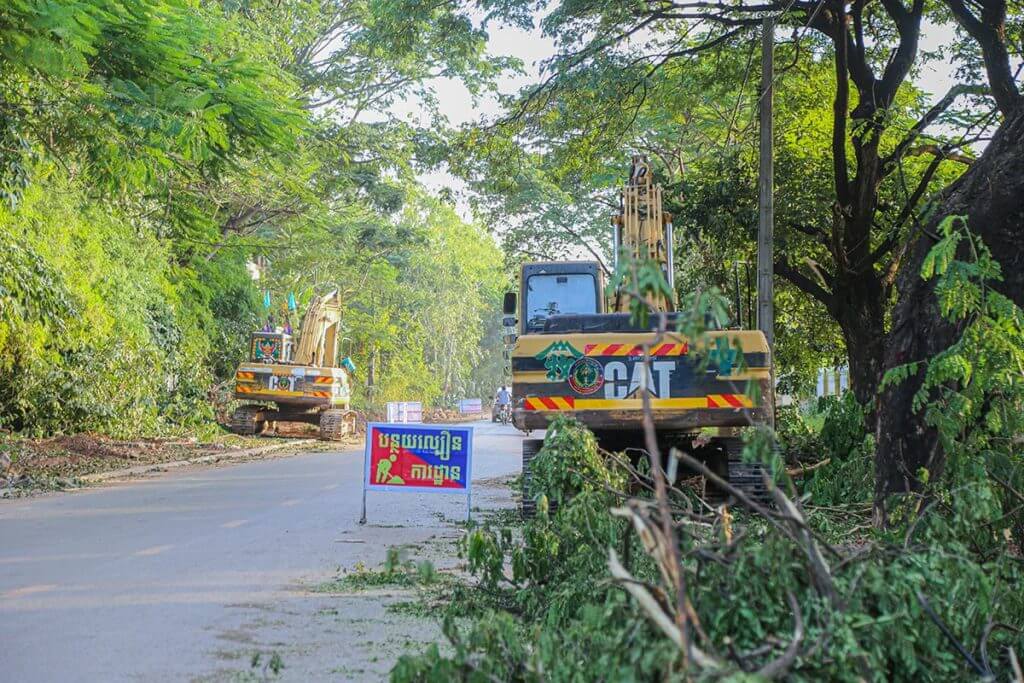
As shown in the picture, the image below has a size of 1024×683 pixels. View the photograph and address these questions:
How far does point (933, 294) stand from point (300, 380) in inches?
1000

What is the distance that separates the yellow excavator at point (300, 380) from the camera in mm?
30641

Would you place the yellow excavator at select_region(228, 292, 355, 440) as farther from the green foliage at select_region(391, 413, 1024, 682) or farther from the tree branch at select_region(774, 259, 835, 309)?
the green foliage at select_region(391, 413, 1024, 682)

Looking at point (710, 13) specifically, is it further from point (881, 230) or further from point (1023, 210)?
point (1023, 210)

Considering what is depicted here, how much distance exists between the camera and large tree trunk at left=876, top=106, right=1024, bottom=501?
6.59 meters

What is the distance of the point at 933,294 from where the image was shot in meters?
6.84

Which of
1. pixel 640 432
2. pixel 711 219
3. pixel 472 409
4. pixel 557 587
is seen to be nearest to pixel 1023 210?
pixel 557 587

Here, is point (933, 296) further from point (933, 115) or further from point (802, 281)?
point (802, 281)

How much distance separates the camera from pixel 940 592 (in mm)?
3830

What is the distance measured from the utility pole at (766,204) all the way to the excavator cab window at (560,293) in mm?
2386

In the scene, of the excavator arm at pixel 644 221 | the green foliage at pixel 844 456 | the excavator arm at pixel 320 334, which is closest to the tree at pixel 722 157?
the excavator arm at pixel 644 221

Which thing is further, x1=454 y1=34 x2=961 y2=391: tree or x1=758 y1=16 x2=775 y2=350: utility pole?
x1=454 y1=34 x2=961 y2=391: tree

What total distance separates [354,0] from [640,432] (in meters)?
28.3

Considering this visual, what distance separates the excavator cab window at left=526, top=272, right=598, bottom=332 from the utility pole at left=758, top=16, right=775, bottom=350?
2.39m

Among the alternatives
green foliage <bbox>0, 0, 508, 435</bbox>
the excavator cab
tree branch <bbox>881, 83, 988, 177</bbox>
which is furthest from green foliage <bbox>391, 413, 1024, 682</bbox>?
tree branch <bbox>881, 83, 988, 177</bbox>
